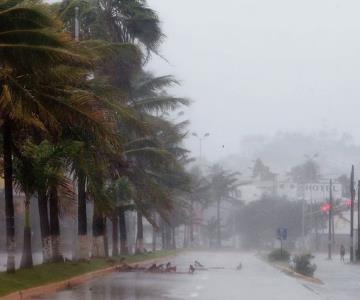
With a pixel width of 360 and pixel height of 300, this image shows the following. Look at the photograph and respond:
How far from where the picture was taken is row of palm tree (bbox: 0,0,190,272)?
19.1 m

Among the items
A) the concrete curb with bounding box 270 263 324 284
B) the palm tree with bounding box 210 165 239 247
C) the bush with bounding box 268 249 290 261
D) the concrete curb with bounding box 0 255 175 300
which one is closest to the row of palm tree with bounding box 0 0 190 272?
the concrete curb with bounding box 0 255 175 300

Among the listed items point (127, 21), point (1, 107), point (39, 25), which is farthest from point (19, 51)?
point (127, 21)

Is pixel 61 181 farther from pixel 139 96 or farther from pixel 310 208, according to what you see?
pixel 310 208

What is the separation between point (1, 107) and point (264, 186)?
165 metres

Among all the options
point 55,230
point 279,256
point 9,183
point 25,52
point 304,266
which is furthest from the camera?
point 279,256

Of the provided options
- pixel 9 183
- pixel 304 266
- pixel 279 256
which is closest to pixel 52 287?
pixel 9 183

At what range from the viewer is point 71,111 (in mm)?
21875

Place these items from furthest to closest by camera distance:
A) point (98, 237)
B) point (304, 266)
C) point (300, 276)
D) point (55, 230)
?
point (304, 266) < point (98, 237) < point (300, 276) < point (55, 230)

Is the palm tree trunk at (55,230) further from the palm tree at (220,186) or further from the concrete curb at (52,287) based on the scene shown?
the palm tree at (220,186)

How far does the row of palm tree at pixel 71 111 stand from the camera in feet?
62.8

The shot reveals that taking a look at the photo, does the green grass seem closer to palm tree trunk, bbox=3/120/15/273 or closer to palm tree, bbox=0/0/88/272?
palm tree trunk, bbox=3/120/15/273

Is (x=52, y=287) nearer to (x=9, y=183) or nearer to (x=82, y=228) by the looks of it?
(x=9, y=183)

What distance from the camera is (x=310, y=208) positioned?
111 meters

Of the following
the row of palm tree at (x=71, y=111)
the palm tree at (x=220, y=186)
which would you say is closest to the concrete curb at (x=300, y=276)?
the row of palm tree at (x=71, y=111)
